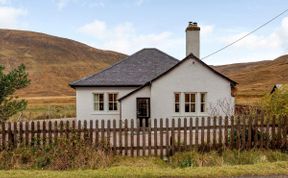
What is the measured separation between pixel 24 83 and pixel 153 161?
820cm

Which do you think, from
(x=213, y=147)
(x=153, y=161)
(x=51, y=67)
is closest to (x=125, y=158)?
(x=153, y=161)

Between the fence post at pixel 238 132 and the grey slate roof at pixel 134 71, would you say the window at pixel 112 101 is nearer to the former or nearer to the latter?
the grey slate roof at pixel 134 71

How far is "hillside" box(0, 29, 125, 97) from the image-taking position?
121 m

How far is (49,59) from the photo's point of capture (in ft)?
476

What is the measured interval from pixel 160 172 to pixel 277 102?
6.76 metres

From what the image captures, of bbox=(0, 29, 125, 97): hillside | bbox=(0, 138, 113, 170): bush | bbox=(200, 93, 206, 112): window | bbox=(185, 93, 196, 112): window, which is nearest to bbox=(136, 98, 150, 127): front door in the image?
bbox=(185, 93, 196, 112): window

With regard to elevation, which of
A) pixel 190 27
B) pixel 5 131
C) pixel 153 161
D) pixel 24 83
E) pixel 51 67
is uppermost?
pixel 51 67

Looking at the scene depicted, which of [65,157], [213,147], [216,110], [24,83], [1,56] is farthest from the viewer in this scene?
[1,56]

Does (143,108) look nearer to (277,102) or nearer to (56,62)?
(277,102)

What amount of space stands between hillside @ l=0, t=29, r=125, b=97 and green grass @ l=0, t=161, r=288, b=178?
103 m

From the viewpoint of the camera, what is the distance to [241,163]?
33.3 feet

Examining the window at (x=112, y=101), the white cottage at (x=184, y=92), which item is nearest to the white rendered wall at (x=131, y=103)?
the white cottage at (x=184, y=92)

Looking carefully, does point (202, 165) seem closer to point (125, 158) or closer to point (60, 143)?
point (125, 158)

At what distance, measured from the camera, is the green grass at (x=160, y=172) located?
844cm
